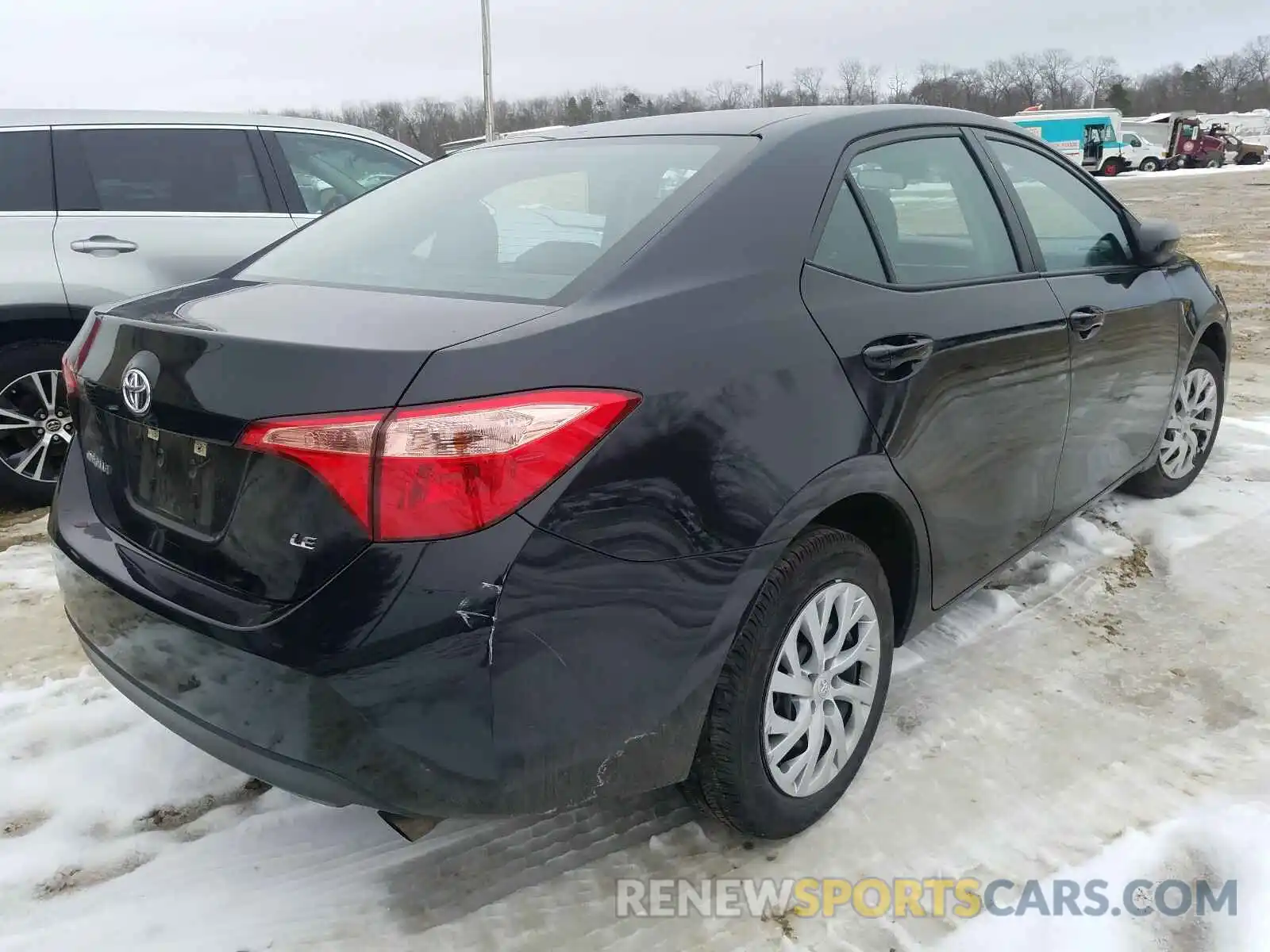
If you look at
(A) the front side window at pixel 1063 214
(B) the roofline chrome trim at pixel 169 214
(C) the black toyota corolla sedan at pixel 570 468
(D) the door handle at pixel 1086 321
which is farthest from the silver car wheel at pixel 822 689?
(B) the roofline chrome trim at pixel 169 214

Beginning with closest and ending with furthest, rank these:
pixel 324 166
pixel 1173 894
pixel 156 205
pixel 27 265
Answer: pixel 1173 894 < pixel 27 265 < pixel 156 205 < pixel 324 166

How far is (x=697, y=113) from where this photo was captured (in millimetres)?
2785

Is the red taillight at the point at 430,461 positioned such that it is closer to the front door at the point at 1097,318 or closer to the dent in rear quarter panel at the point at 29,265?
the front door at the point at 1097,318

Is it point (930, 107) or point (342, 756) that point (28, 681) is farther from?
point (930, 107)

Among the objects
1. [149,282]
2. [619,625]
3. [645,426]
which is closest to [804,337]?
[645,426]

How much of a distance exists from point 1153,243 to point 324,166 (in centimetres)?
398

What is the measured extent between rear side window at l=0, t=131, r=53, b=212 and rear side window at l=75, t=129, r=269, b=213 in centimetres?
16

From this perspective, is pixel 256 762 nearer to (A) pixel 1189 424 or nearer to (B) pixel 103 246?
(B) pixel 103 246

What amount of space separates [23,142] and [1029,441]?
4453 mm

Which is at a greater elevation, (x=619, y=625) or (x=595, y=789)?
(x=619, y=625)

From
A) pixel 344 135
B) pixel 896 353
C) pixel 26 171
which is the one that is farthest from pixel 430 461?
pixel 344 135

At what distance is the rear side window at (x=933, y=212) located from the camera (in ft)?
8.30

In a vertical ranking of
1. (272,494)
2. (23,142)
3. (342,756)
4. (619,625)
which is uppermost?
(23,142)

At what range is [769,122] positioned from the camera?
247 centimetres
